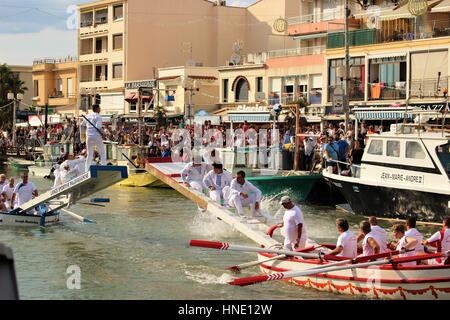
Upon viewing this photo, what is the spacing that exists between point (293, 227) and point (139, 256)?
5.04 metres

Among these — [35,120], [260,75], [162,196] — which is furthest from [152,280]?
[35,120]

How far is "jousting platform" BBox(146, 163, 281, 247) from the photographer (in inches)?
714

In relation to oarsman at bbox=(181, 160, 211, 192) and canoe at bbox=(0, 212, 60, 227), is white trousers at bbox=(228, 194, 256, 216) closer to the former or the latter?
oarsman at bbox=(181, 160, 211, 192)

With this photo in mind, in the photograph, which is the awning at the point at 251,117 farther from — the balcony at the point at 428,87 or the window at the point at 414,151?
the window at the point at 414,151

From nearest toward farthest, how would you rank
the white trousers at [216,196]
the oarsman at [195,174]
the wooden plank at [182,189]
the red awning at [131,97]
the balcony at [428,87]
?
the wooden plank at [182,189]
the white trousers at [216,196]
the oarsman at [195,174]
the balcony at [428,87]
the red awning at [131,97]

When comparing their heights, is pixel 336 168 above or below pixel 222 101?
below

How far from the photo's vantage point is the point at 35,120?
64.8m

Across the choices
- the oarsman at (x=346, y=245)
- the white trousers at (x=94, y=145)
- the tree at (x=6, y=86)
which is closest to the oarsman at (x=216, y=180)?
the white trousers at (x=94, y=145)

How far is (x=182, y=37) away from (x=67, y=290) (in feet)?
179

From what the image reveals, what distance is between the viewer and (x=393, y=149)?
25.5 meters

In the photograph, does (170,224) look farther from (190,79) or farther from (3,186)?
(190,79)

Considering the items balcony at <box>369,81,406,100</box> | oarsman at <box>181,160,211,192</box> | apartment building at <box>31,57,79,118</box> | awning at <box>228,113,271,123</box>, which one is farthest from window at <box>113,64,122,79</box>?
oarsman at <box>181,160,211,192</box>

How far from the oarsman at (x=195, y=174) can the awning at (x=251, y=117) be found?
61.4 feet

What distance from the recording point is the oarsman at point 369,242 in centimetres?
1495
